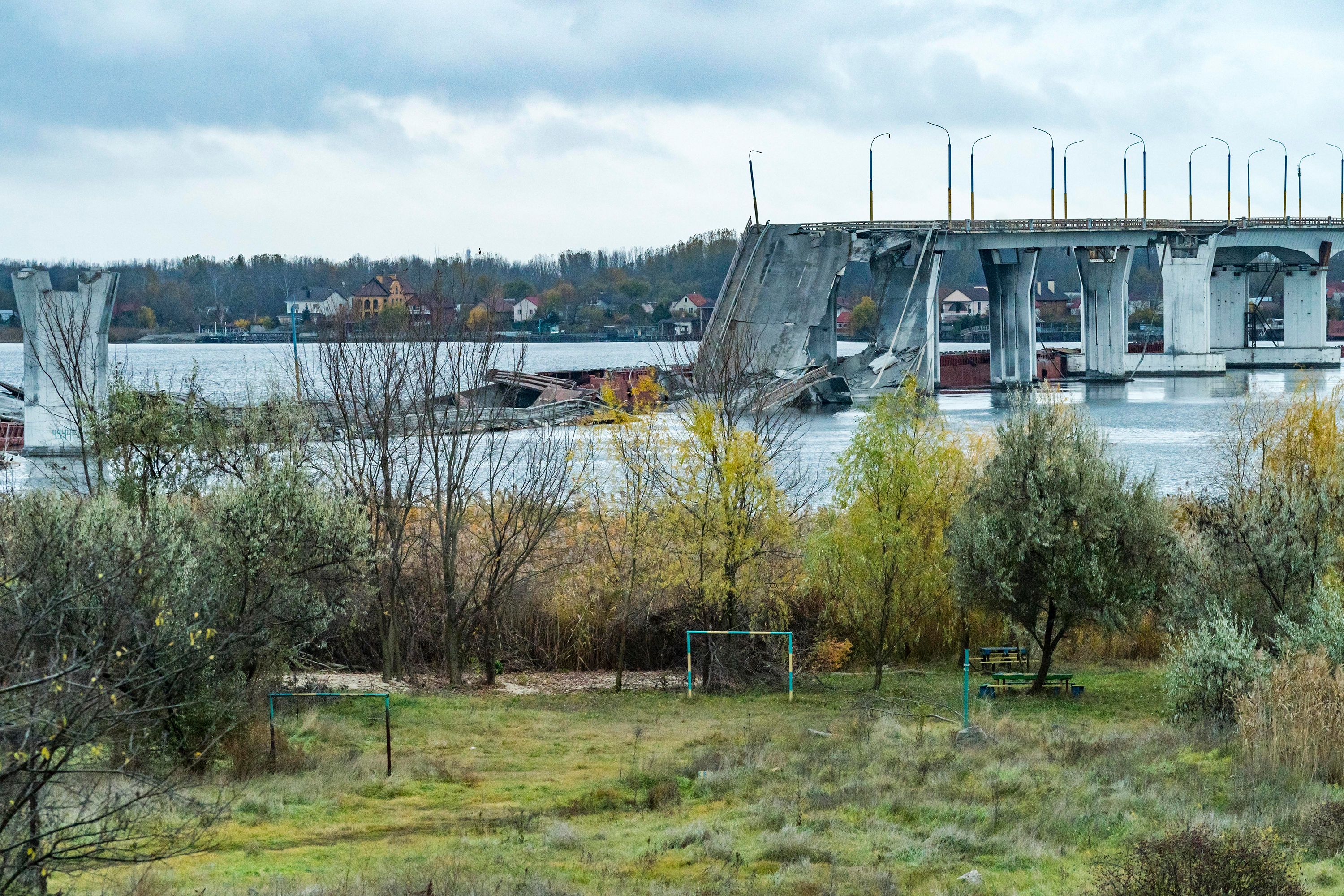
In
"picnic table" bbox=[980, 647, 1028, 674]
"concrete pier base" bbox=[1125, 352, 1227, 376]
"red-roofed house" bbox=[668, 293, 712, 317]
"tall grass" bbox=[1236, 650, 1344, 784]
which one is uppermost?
"red-roofed house" bbox=[668, 293, 712, 317]

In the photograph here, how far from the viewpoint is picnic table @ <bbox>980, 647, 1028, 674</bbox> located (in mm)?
25500

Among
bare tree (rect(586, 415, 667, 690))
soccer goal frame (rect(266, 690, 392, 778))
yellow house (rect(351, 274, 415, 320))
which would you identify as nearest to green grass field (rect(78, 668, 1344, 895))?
soccer goal frame (rect(266, 690, 392, 778))

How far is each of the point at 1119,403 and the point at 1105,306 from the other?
31.2 ft

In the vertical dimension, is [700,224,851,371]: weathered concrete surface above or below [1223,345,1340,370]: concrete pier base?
above

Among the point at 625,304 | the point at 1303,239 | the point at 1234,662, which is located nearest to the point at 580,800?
the point at 1234,662

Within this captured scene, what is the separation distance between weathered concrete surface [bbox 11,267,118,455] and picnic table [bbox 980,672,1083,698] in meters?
16.5

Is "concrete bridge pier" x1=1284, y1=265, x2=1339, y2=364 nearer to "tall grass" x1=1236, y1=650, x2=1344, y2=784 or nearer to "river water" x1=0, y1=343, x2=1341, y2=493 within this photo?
"river water" x1=0, y1=343, x2=1341, y2=493

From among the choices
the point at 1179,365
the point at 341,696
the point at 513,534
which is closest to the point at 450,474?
the point at 513,534

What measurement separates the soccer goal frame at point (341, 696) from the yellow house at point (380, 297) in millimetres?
11208

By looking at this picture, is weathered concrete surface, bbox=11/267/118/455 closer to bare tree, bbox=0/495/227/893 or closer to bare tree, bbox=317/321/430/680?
bare tree, bbox=317/321/430/680

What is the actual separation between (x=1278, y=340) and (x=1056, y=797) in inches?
5493

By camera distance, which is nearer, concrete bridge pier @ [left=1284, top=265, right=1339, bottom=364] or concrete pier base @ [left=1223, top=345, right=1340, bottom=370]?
concrete bridge pier @ [left=1284, top=265, right=1339, bottom=364]

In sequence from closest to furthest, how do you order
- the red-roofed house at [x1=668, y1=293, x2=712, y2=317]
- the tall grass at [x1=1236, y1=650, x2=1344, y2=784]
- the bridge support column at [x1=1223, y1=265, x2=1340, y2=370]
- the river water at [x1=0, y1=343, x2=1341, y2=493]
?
the tall grass at [x1=1236, y1=650, x2=1344, y2=784] < the river water at [x1=0, y1=343, x2=1341, y2=493] < the bridge support column at [x1=1223, y1=265, x2=1340, y2=370] < the red-roofed house at [x1=668, y1=293, x2=712, y2=317]

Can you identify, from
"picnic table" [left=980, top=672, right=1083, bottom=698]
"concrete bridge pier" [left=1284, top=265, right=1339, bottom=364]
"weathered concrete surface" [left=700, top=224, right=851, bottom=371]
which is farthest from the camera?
"concrete bridge pier" [left=1284, top=265, right=1339, bottom=364]
